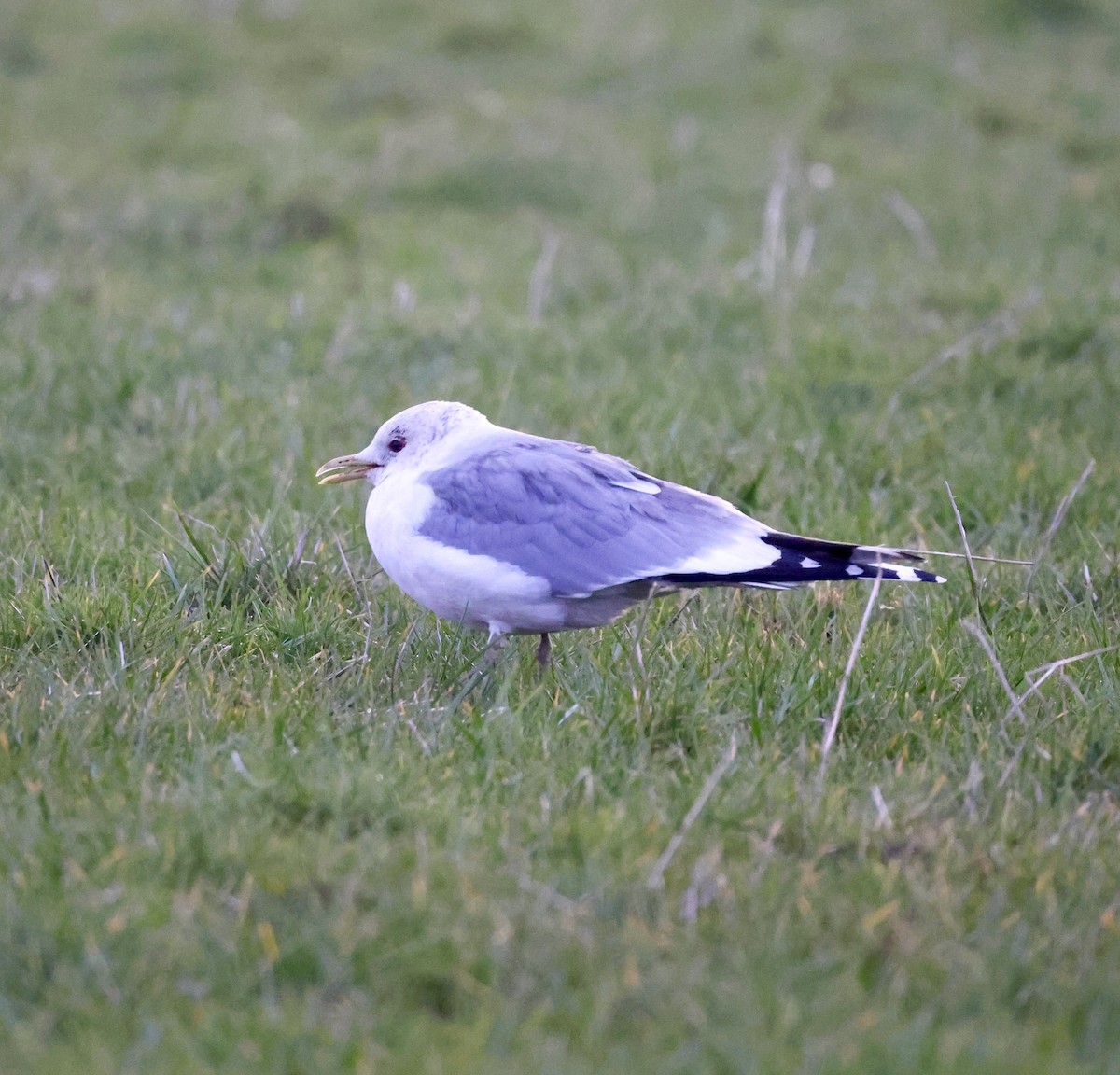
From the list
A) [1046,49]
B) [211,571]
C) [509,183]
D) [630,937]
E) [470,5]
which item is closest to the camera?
[630,937]

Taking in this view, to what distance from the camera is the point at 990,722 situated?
331cm

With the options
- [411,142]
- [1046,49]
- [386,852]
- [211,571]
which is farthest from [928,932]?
[1046,49]

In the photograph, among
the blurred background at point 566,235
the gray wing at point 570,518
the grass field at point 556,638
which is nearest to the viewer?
the grass field at point 556,638

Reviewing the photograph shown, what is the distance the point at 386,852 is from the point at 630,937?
1.52ft

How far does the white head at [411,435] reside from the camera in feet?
13.0

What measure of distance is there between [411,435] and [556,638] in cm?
64

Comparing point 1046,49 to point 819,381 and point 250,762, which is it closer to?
point 819,381

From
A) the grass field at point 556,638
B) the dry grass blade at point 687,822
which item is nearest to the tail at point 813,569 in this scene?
the grass field at point 556,638

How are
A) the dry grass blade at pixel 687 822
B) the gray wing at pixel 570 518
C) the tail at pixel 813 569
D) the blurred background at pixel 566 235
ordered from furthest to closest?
the blurred background at pixel 566 235, the gray wing at pixel 570 518, the tail at pixel 813 569, the dry grass blade at pixel 687 822

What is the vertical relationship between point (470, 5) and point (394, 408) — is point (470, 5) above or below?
above

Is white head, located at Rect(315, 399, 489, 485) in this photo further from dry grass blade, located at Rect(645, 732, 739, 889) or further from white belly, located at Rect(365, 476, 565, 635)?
dry grass blade, located at Rect(645, 732, 739, 889)

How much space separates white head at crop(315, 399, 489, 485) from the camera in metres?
3.96

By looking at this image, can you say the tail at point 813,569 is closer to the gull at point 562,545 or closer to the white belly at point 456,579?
the gull at point 562,545

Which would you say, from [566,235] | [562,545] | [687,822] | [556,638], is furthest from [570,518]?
[566,235]
